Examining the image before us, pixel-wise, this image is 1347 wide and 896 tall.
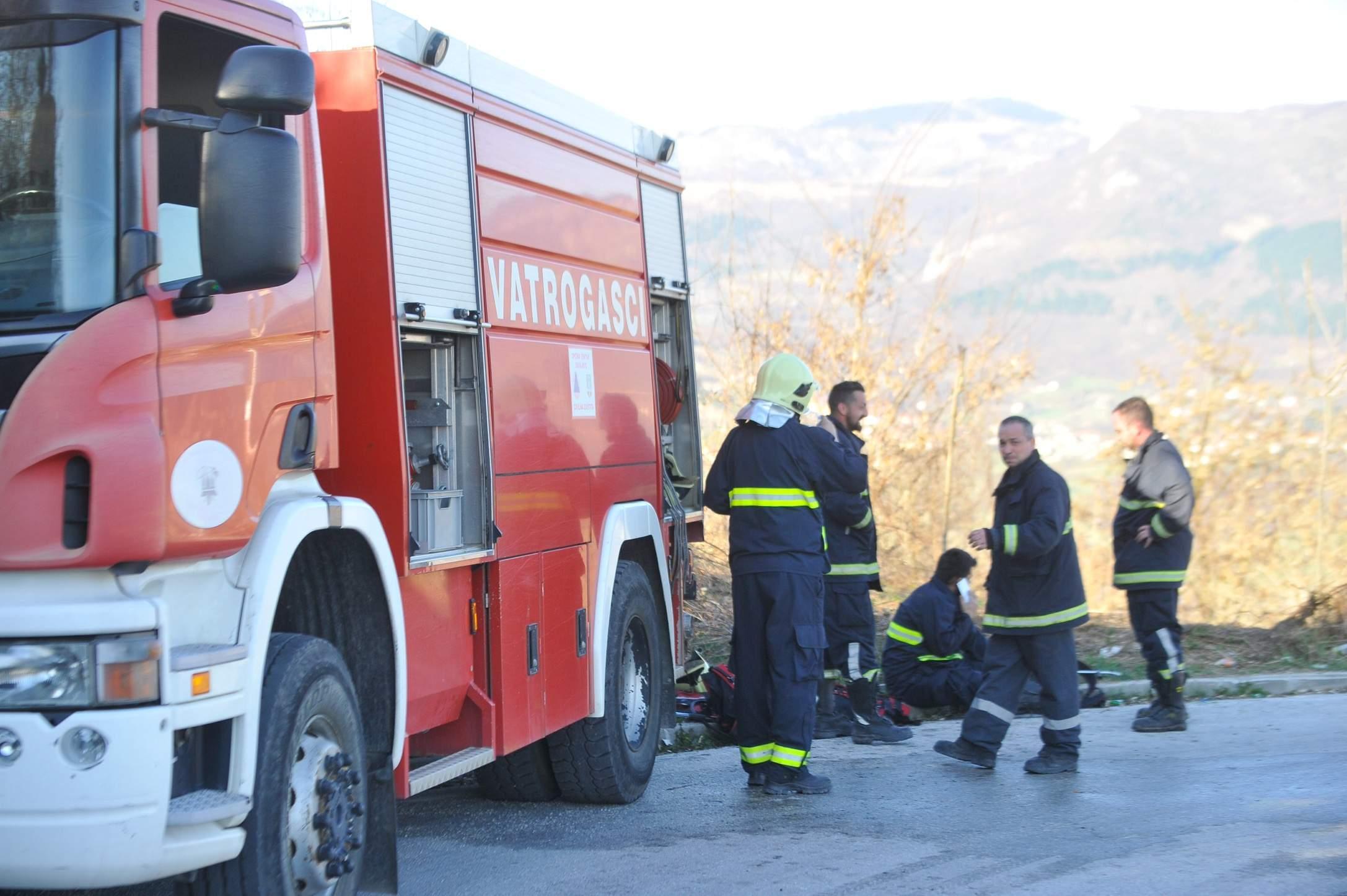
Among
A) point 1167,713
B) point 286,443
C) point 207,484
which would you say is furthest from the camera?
point 1167,713

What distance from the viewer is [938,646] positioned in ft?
29.3

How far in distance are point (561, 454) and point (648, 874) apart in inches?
67.0

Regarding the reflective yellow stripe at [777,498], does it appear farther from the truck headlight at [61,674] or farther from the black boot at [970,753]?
the truck headlight at [61,674]

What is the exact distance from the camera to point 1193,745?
7855 millimetres

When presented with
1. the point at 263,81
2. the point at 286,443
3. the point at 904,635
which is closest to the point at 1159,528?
the point at 904,635

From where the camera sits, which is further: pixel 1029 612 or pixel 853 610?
pixel 853 610

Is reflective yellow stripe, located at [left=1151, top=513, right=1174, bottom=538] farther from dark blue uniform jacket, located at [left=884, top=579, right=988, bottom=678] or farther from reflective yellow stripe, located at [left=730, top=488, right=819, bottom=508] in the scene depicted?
reflective yellow stripe, located at [left=730, top=488, right=819, bottom=508]

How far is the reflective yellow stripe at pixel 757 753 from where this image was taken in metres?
6.69

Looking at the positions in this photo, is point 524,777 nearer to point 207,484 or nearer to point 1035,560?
point 1035,560

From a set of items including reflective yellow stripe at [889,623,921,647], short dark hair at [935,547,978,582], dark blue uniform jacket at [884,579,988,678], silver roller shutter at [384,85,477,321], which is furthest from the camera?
reflective yellow stripe at [889,623,921,647]

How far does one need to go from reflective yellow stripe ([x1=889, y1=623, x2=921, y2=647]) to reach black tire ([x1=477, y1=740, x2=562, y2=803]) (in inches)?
121

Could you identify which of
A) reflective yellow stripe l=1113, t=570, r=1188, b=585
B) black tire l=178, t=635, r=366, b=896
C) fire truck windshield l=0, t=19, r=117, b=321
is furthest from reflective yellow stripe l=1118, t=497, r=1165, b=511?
fire truck windshield l=0, t=19, r=117, b=321

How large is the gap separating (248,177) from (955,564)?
20.4ft

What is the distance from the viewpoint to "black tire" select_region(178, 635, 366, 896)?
365 centimetres
